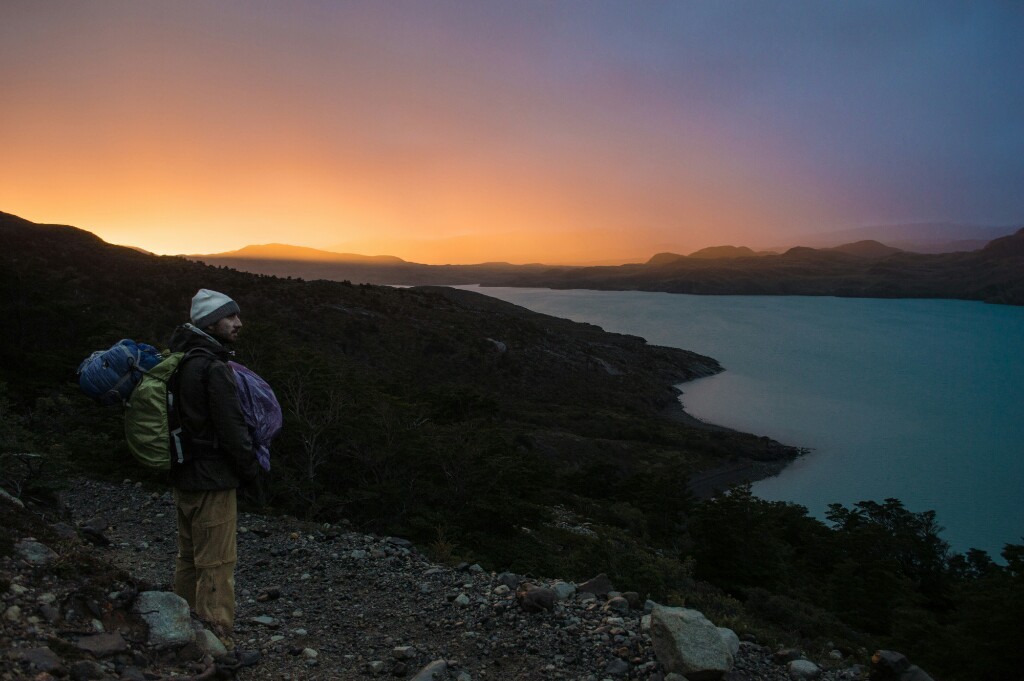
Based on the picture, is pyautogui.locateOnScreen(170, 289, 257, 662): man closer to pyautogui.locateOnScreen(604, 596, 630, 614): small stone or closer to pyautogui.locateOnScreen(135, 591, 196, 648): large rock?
pyautogui.locateOnScreen(135, 591, 196, 648): large rock

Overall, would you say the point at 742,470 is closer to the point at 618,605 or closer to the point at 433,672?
the point at 618,605

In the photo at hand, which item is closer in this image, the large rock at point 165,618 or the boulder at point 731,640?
the large rock at point 165,618

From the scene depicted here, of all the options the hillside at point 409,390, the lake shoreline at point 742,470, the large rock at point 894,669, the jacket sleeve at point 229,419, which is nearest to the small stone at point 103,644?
the jacket sleeve at point 229,419

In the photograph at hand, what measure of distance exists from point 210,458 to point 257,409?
1.15 ft

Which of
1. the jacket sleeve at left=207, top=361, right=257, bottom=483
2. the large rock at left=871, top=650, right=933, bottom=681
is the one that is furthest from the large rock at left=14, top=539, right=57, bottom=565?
the large rock at left=871, top=650, right=933, bottom=681

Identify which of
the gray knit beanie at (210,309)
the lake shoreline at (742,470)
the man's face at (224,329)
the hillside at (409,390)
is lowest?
the lake shoreline at (742,470)

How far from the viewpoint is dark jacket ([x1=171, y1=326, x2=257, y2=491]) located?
3.19 metres

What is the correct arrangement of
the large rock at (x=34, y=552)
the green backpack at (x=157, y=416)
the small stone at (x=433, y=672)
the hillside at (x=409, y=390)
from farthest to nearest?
the hillside at (x=409, y=390), the small stone at (x=433, y=672), the large rock at (x=34, y=552), the green backpack at (x=157, y=416)

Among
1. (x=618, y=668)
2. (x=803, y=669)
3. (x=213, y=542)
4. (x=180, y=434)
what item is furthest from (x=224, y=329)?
(x=803, y=669)

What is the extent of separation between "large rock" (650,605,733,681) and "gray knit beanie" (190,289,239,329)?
3.37 m

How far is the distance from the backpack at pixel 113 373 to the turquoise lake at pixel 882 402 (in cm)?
3183

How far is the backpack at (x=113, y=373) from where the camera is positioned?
3086 millimetres

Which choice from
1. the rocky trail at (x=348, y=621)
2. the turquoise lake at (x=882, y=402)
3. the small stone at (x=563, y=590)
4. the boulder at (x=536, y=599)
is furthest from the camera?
the turquoise lake at (x=882, y=402)

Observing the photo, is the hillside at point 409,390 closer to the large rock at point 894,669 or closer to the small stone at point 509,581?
the small stone at point 509,581
